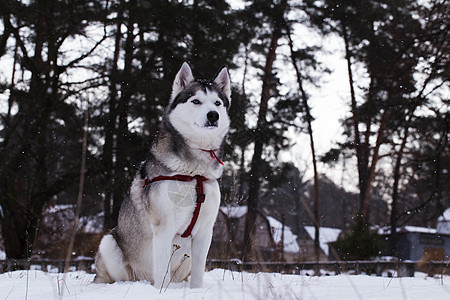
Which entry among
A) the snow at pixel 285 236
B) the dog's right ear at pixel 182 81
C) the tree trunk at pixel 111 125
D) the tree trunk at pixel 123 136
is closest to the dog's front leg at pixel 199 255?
the dog's right ear at pixel 182 81

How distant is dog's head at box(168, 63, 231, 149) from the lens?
3.90 meters

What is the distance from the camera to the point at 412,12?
58.0 feet

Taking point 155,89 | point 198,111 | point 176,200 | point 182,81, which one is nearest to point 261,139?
point 155,89

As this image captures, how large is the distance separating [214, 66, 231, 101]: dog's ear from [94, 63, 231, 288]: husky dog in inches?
4.0

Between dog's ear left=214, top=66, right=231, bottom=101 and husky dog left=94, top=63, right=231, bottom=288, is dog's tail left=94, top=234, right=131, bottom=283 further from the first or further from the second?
dog's ear left=214, top=66, right=231, bottom=101

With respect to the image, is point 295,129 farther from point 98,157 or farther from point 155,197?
point 155,197

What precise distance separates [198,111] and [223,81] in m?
0.69

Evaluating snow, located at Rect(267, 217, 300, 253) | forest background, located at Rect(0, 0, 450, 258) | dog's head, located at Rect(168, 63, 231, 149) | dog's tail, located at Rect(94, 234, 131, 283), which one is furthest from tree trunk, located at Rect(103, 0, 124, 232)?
dog's head, located at Rect(168, 63, 231, 149)

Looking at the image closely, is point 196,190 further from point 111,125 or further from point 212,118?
point 111,125

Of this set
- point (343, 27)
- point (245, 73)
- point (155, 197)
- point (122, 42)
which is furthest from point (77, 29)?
point (343, 27)

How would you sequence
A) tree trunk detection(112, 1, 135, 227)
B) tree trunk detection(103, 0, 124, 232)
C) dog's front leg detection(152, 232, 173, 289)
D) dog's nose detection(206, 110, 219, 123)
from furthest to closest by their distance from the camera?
1. tree trunk detection(103, 0, 124, 232)
2. tree trunk detection(112, 1, 135, 227)
3. dog's nose detection(206, 110, 219, 123)
4. dog's front leg detection(152, 232, 173, 289)

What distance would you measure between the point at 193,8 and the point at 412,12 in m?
9.98

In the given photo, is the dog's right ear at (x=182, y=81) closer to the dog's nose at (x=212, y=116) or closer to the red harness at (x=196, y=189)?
the dog's nose at (x=212, y=116)

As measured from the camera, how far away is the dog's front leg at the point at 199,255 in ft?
12.8
